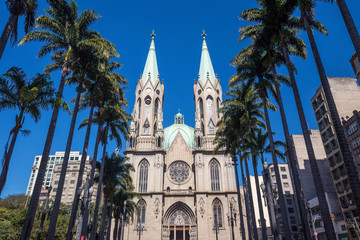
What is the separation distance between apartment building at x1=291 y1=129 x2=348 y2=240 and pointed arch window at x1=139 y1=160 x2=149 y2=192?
2772 centimetres

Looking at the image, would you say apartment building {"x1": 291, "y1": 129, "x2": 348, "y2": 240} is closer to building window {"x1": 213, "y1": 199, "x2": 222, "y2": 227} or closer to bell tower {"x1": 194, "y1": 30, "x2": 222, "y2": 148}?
building window {"x1": 213, "y1": 199, "x2": 222, "y2": 227}

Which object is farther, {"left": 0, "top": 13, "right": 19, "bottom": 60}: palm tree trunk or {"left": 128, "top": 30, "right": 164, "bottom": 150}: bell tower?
{"left": 128, "top": 30, "right": 164, "bottom": 150}: bell tower

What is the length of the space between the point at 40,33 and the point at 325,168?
48855mm

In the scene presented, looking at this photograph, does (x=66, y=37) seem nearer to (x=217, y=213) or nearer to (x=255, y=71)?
(x=255, y=71)

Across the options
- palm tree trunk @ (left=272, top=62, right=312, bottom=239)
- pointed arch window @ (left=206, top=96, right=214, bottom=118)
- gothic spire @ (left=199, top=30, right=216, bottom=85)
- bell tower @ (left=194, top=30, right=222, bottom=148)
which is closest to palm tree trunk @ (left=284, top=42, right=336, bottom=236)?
palm tree trunk @ (left=272, top=62, right=312, bottom=239)

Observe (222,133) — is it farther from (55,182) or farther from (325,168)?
(55,182)

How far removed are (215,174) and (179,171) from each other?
286 inches

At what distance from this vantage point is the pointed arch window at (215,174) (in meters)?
51.4

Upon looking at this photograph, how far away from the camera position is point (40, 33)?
1784cm

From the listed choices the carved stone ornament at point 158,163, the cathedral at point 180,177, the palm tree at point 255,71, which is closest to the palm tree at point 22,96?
the palm tree at point 255,71

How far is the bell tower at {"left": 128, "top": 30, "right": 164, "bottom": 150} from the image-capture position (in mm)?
55250

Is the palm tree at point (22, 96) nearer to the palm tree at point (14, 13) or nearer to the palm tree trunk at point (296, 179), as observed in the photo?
the palm tree at point (14, 13)

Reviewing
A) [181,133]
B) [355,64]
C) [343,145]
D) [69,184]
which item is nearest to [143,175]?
[181,133]

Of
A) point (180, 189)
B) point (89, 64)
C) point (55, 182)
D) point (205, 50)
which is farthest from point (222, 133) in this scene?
point (55, 182)
